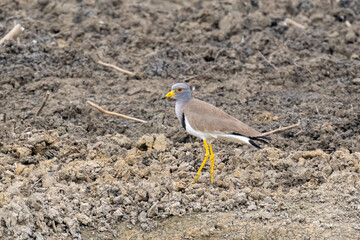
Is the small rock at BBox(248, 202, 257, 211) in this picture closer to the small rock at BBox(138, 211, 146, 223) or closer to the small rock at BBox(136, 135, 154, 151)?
the small rock at BBox(138, 211, 146, 223)

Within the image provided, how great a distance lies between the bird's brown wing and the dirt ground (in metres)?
0.51

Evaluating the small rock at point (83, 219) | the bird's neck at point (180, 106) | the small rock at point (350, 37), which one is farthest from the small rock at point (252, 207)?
the small rock at point (350, 37)

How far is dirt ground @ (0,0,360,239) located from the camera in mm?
6820

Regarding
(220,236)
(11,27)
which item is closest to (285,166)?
(220,236)

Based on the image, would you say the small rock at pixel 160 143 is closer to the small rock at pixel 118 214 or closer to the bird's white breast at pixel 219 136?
the bird's white breast at pixel 219 136

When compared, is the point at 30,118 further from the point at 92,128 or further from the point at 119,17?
the point at 119,17

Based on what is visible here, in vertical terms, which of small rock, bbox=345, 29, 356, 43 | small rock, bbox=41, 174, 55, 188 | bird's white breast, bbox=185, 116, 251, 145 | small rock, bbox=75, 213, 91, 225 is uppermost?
bird's white breast, bbox=185, 116, 251, 145

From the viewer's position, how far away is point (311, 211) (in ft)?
23.0

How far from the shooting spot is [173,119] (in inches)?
371

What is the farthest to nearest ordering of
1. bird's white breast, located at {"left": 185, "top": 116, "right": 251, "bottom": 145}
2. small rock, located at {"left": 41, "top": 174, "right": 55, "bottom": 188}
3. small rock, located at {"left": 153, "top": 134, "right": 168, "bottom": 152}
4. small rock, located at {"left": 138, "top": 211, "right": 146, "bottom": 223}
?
small rock, located at {"left": 153, "top": 134, "right": 168, "bottom": 152}, bird's white breast, located at {"left": 185, "top": 116, "right": 251, "bottom": 145}, small rock, located at {"left": 41, "top": 174, "right": 55, "bottom": 188}, small rock, located at {"left": 138, "top": 211, "right": 146, "bottom": 223}

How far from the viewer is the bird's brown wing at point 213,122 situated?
7529mm

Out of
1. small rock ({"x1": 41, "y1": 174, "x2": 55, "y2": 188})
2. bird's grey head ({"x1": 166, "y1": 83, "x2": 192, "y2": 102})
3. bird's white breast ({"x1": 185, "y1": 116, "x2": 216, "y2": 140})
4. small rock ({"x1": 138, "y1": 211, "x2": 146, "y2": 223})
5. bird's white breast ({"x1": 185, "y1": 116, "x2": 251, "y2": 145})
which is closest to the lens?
small rock ({"x1": 138, "y1": 211, "x2": 146, "y2": 223})

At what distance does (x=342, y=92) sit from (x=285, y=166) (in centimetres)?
296

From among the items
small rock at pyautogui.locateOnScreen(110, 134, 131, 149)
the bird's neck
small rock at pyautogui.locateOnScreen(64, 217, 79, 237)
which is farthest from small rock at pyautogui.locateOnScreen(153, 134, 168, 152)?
small rock at pyautogui.locateOnScreen(64, 217, 79, 237)
